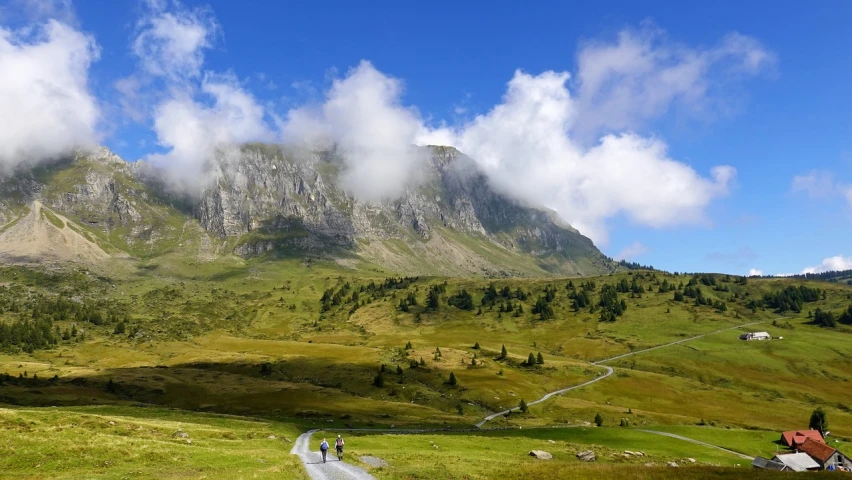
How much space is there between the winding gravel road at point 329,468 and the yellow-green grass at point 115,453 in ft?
4.52

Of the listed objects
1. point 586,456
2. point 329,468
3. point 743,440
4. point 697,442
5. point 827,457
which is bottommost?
point 743,440

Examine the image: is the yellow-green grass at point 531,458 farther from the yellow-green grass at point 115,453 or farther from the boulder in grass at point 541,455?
the yellow-green grass at point 115,453

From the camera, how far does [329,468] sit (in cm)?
4100

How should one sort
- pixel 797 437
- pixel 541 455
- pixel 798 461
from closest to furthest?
pixel 541 455, pixel 798 461, pixel 797 437

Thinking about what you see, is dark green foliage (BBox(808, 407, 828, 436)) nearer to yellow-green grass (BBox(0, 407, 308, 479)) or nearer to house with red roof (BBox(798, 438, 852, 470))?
house with red roof (BBox(798, 438, 852, 470))

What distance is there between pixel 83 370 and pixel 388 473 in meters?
174

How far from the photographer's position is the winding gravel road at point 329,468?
35844mm

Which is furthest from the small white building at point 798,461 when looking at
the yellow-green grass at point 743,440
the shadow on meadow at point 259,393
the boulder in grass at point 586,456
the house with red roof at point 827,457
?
the shadow on meadow at point 259,393

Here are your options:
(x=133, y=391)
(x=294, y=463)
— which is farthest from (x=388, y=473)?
(x=133, y=391)

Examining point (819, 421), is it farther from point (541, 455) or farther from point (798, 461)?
point (541, 455)

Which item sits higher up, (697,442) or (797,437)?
(697,442)

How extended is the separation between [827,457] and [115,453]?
4231 inches

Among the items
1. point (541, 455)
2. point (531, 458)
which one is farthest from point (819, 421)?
point (531, 458)

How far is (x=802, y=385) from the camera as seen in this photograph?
7298 inches
